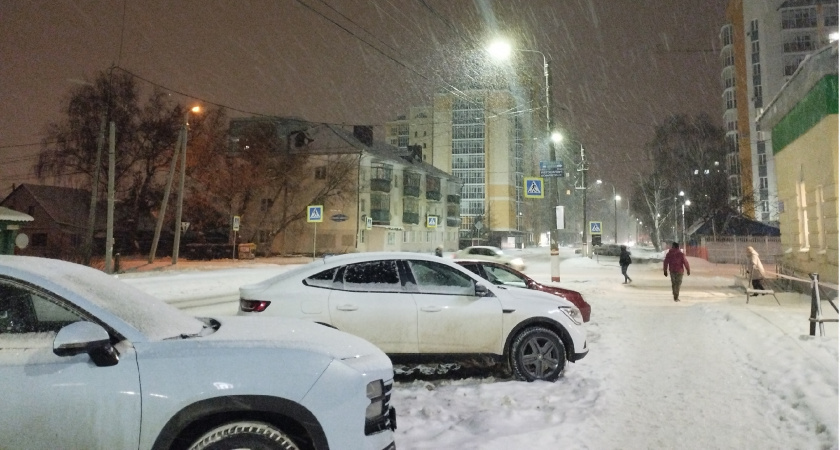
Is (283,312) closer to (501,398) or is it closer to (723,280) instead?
(501,398)

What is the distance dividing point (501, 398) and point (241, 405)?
349 cm

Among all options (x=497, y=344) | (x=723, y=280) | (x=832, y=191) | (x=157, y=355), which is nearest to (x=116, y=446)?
(x=157, y=355)

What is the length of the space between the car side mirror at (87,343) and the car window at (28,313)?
11.3 inches

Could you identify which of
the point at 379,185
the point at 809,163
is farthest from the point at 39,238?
the point at 809,163

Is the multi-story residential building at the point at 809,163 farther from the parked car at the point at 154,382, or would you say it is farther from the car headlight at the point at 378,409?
the parked car at the point at 154,382

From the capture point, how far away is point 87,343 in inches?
110

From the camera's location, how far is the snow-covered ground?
15.4ft

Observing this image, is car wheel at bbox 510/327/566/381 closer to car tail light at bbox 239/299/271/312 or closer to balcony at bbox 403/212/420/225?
car tail light at bbox 239/299/271/312

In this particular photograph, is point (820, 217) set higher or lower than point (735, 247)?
higher

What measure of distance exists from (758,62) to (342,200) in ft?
194

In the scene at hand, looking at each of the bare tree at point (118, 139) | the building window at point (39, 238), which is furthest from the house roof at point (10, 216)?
the building window at point (39, 238)

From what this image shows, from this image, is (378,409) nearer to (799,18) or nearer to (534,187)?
(534,187)

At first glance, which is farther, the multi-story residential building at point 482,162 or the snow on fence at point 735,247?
the multi-story residential building at point 482,162

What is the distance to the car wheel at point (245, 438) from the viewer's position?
2.86 metres
